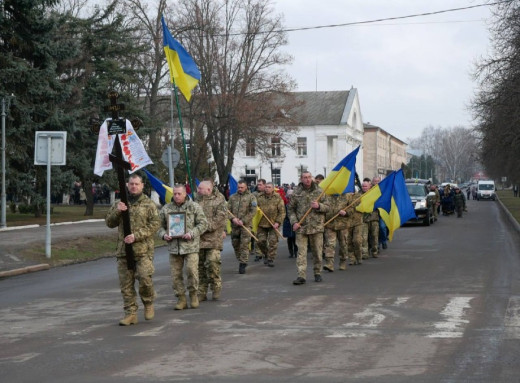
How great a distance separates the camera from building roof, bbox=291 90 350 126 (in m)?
105

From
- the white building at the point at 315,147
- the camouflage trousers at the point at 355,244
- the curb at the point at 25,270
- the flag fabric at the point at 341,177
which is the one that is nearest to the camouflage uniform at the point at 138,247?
the flag fabric at the point at 341,177

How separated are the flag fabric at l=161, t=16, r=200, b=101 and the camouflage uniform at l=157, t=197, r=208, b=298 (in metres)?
5.75

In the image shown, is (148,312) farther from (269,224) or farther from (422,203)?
(422,203)

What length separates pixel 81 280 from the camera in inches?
652

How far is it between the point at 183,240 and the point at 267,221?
7359mm

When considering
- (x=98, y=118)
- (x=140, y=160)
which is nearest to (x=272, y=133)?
(x=98, y=118)

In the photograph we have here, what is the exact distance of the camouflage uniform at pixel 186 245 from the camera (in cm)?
1197

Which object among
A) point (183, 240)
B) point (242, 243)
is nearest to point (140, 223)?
point (183, 240)

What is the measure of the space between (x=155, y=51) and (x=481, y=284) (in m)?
38.7

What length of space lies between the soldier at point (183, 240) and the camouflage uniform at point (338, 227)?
18.6 ft

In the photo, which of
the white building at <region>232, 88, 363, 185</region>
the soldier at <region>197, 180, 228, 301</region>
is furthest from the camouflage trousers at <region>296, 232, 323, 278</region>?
the white building at <region>232, 88, 363, 185</region>

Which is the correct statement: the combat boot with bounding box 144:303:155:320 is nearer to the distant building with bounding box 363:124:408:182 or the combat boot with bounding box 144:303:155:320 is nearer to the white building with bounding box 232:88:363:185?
the white building with bounding box 232:88:363:185

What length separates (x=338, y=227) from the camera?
723 inches

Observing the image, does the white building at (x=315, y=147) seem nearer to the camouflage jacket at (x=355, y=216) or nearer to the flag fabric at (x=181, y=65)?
the camouflage jacket at (x=355, y=216)
